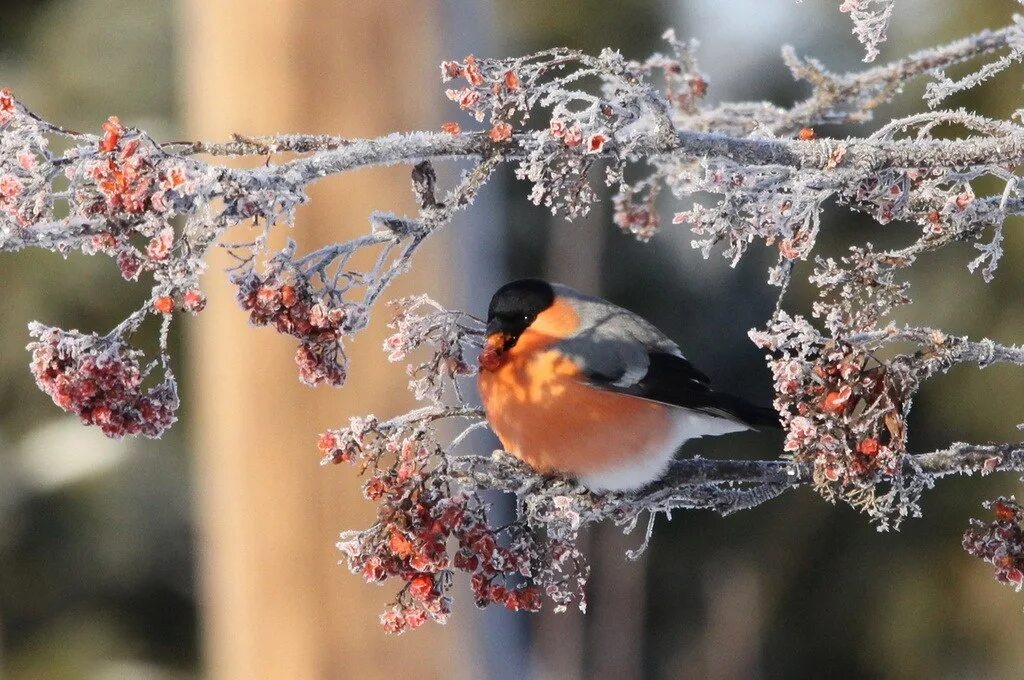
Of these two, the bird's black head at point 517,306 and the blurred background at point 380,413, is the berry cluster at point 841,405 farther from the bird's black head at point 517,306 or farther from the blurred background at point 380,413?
the blurred background at point 380,413

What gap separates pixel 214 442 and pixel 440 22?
1323 mm

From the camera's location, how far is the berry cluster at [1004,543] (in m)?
1.09

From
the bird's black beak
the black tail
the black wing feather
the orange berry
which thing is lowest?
the orange berry

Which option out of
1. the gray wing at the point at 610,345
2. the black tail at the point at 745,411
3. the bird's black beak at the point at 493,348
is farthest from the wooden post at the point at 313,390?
the black tail at the point at 745,411

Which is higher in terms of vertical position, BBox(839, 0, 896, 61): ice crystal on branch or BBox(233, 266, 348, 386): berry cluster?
BBox(839, 0, 896, 61): ice crystal on branch

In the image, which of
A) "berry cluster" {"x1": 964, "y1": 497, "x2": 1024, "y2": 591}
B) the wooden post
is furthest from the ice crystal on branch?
the wooden post

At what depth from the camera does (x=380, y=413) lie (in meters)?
2.71

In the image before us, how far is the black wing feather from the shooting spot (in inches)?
67.8

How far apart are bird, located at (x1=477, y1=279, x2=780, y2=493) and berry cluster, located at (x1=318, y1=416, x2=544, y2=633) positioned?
1.58 ft

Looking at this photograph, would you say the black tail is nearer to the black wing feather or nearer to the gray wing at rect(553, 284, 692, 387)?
the black wing feather

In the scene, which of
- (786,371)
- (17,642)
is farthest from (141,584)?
(786,371)

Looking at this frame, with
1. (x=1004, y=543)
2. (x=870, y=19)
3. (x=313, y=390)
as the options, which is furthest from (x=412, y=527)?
(x=313, y=390)

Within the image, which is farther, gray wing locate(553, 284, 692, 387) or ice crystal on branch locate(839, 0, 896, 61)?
Result: gray wing locate(553, 284, 692, 387)

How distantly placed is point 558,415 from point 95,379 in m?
0.76
